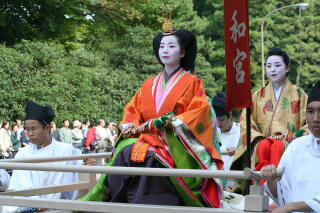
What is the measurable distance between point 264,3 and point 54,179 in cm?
3481

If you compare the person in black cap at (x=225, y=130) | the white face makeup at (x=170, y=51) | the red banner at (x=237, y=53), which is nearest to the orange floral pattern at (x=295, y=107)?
the person in black cap at (x=225, y=130)


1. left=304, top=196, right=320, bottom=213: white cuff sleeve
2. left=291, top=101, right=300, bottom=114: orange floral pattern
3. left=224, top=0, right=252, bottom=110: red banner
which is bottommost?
left=304, top=196, right=320, bottom=213: white cuff sleeve

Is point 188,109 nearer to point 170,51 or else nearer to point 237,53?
point 170,51

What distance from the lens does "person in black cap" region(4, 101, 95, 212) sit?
19.6ft

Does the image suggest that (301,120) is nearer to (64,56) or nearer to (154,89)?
(154,89)

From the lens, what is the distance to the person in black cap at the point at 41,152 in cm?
598

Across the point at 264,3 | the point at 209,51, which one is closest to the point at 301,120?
the point at 209,51

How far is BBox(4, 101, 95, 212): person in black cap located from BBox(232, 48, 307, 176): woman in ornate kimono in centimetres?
168

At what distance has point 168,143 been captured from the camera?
5.07 m

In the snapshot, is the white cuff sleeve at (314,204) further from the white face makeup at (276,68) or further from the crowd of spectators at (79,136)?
the crowd of spectators at (79,136)

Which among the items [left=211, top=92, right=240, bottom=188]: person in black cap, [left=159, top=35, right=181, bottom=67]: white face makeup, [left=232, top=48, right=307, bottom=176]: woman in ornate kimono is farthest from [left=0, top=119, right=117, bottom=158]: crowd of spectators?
[left=159, top=35, right=181, bottom=67]: white face makeup

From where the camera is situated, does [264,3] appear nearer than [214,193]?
No

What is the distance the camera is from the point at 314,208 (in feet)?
11.4

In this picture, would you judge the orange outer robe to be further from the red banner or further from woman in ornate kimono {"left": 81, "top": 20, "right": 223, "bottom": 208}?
the red banner
